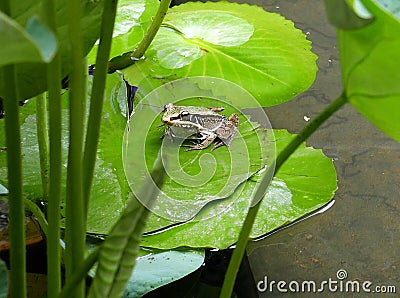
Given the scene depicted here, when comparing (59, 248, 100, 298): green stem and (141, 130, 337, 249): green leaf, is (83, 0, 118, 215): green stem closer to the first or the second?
(59, 248, 100, 298): green stem

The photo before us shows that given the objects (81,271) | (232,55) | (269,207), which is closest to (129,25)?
(232,55)

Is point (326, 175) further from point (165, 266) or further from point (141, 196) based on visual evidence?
point (141, 196)

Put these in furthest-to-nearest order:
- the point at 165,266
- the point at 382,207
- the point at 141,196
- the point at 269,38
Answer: the point at 269,38
the point at 382,207
the point at 165,266
the point at 141,196

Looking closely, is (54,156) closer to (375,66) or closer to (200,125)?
(375,66)

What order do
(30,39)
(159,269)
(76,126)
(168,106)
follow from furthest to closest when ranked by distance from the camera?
(168,106) < (159,269) < (76,126) < (30,39)

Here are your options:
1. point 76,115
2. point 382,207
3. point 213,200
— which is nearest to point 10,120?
point 76,115

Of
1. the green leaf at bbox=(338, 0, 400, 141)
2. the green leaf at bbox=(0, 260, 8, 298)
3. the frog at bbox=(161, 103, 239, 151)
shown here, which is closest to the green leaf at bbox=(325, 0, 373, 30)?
the green leaf at bbox=(338, 0, 400, 141)
